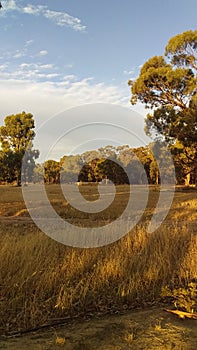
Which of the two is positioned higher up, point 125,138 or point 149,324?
point 125,138

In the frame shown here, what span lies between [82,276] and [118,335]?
1.60 m

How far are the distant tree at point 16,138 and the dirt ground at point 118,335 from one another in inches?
1922

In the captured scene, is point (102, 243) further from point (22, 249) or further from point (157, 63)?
point (157, 63)

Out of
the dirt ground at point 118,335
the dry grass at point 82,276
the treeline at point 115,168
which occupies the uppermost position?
the treeline at point 115,168

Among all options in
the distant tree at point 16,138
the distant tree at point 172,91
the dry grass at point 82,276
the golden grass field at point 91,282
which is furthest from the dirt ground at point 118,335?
the distant tree at point 16,138

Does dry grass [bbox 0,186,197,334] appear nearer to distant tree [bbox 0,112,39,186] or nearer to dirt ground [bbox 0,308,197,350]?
dirt ground [bbox 0,308,197,350]

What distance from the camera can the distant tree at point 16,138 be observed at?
51.6 metres

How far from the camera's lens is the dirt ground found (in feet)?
9.89

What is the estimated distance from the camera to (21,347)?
298 centimetres

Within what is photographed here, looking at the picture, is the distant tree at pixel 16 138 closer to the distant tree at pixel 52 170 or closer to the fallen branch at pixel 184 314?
the distant tree at pixel 52 170

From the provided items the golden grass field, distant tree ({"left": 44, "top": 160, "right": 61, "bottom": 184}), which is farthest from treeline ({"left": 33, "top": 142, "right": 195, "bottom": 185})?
the golden grass field

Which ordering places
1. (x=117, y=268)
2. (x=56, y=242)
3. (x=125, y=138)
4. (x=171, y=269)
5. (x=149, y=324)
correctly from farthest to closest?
(x=125, y=138)
(x=56, y=242)
(x=171, y=269)
(x=117, y=268)
(x=149, y=324)

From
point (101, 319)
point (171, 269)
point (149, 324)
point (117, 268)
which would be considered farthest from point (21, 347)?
point (171, 269)

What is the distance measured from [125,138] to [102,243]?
8.36m
